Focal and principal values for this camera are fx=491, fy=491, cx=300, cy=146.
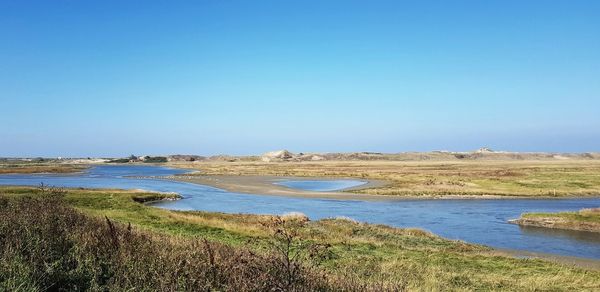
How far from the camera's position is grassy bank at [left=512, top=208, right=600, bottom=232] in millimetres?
35562

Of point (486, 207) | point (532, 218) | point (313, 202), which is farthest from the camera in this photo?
point (313, 202)

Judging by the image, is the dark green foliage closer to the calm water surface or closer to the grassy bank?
the calm water surface

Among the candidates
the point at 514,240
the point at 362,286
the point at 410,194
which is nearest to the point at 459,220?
the point at 514,240

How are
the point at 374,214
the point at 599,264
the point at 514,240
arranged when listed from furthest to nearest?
the point at 374,214 < the point at 514,240 < the point at 599,264

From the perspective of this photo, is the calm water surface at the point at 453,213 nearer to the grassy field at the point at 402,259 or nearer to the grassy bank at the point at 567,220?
the grassy bank at the point at 567,220

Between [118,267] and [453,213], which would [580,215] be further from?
[118,267]

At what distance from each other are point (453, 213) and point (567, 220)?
32.6ft

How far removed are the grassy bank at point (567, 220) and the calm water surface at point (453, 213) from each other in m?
1.49

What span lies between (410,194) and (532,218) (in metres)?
23.7

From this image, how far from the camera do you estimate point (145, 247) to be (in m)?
8.58

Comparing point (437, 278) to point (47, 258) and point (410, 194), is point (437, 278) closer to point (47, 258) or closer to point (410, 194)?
point (47, 258)

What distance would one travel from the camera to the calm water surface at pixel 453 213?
30.6 m

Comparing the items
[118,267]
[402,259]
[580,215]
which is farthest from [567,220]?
[118,267]

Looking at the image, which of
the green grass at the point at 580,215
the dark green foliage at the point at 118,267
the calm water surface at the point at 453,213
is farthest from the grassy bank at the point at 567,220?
the dark green foliage at the point at 118,267
